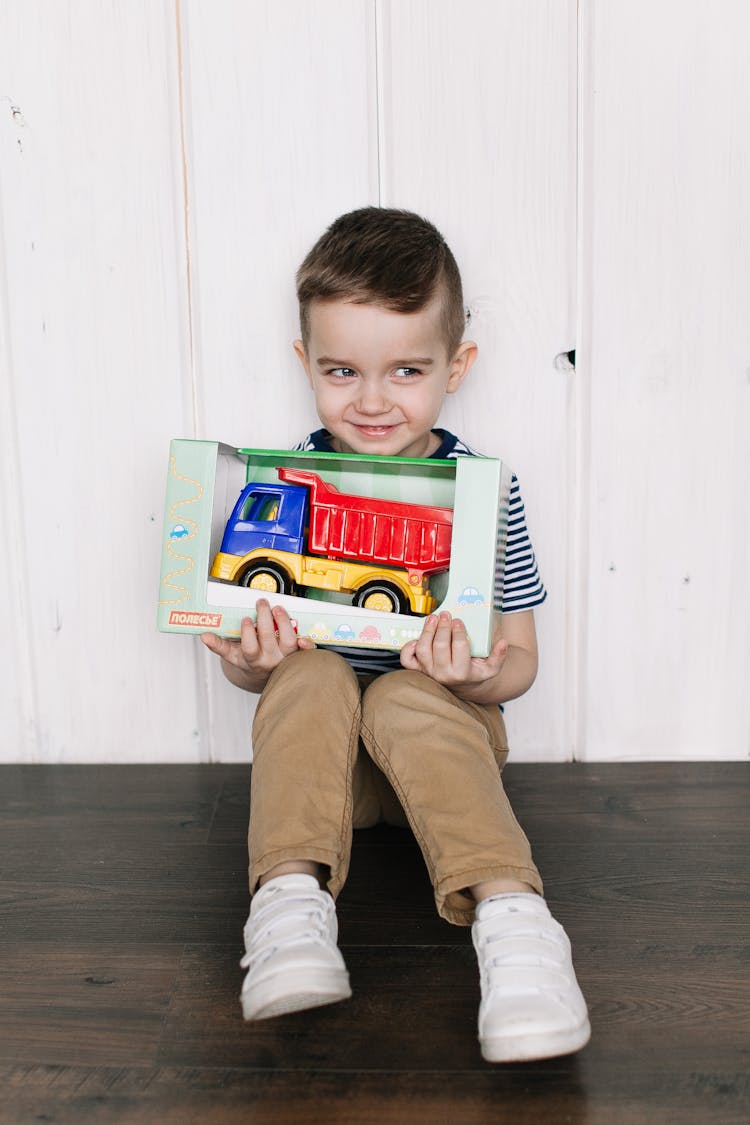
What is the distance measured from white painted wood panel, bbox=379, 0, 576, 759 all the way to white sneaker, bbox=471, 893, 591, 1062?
0.56m

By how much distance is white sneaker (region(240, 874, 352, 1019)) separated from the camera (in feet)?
2.42

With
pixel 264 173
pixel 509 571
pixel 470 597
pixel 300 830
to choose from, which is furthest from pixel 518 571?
pixel 264 173

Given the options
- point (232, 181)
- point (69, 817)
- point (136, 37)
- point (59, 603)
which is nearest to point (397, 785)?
point (69, 817)

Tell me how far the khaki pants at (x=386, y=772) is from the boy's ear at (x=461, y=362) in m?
0.35

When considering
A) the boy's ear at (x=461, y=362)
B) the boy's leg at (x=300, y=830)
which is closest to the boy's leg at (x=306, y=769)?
the boy's leg at (x=300, y=830)

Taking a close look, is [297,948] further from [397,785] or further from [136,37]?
[136,37]

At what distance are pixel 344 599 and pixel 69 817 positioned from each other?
1.45 feet

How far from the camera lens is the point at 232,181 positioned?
120 centimetres

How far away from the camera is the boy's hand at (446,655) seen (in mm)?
938

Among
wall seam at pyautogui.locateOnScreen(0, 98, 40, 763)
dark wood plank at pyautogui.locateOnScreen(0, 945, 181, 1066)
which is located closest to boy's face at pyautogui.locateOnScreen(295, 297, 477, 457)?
wall seam at pyautogui.locateOnScreen(0, 98, 40, 763)

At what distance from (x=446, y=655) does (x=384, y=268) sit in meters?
0.38

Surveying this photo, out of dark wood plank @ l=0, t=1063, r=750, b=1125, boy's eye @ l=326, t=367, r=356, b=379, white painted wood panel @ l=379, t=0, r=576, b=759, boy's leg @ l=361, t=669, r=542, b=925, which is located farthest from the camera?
white painted wood panel @ l=379, t=0, r=576, b=759

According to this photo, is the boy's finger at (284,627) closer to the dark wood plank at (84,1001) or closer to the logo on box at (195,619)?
the logo on box at (195,619)

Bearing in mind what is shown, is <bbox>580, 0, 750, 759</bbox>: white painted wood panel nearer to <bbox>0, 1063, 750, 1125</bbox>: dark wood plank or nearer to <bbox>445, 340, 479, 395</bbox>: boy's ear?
<bbox>445, 340, 479, 395</bbox>: boy's ear
